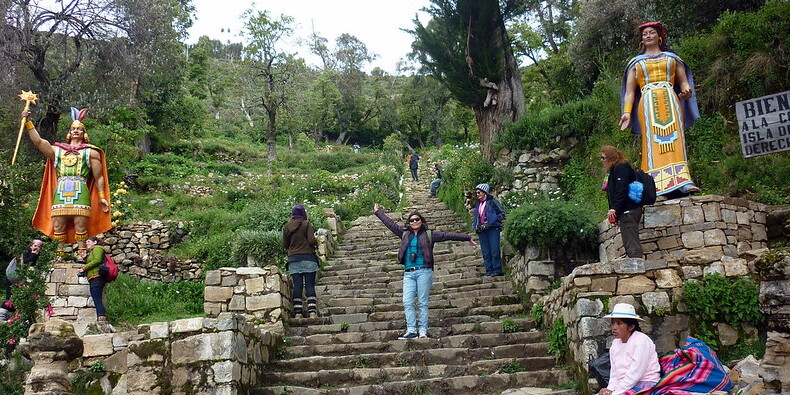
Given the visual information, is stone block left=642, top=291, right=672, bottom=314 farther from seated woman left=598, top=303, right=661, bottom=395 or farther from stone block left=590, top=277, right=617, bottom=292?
seated woman left=598, top=303, right=661, bottom=395

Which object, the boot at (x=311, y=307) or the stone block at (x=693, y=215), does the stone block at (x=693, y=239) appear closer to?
the stone block at (x=693, y=215)

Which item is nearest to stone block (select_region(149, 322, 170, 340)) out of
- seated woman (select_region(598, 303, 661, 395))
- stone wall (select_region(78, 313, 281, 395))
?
stone wall (select_region(78, 313, 281, 395))

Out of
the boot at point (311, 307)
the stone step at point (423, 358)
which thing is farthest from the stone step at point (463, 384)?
the boot at point (311, 307)

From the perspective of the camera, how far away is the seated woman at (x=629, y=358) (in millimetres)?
5172

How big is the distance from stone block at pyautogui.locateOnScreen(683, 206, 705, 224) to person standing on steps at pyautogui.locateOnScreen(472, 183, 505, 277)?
3124mm

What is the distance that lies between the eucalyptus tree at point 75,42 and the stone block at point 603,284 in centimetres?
1694

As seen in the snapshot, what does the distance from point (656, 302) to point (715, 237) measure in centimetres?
191

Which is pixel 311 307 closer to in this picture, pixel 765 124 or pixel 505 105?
pixel 765 124

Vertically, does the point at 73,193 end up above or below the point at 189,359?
above

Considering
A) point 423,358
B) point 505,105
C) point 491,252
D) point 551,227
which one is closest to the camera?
point 423,358

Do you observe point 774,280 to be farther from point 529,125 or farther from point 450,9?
point 450,9

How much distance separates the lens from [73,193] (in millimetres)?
8688

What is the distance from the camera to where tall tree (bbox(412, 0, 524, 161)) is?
671 inches

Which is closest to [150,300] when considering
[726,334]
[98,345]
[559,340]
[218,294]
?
[218,294]
